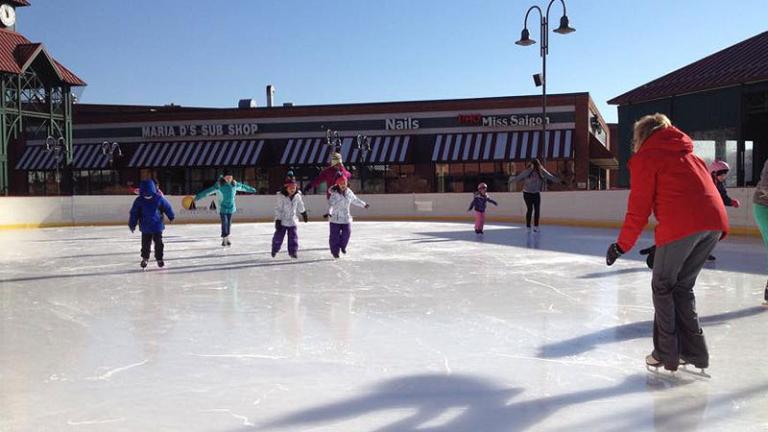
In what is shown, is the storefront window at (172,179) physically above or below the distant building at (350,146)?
below

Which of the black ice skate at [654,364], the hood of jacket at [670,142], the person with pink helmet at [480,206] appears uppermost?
the hood of jacket at [670,142]

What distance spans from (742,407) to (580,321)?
2266 millimetres

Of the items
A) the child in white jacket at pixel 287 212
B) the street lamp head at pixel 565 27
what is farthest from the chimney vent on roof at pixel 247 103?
the child in white jacket at pixel 287 212

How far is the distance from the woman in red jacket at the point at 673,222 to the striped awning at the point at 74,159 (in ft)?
127

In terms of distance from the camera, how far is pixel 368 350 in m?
4.57

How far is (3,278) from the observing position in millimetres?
8742

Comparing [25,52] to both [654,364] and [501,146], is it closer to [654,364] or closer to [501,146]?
[501,146]

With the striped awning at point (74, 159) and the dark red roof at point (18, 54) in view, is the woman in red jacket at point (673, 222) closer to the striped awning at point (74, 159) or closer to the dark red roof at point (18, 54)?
the dark red roof at point (18, 54)

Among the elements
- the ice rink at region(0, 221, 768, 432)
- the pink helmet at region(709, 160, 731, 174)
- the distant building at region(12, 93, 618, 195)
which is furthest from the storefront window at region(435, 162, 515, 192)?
the pink helmet at region(709, 160, 731, 174)

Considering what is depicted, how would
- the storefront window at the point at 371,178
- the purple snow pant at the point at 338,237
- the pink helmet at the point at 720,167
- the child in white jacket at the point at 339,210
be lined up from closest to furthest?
the pink helmet at the point at 720,167, the child in white jacket at the point at 339,210, the purple snow pant at the point at 338,237, the storefront window at the point at 371,178

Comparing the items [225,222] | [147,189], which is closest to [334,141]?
[225,222]

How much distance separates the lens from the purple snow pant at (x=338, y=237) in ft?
34.6

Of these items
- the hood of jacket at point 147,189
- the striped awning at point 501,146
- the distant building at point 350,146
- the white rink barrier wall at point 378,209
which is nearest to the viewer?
the hood of jacket at point 147,189

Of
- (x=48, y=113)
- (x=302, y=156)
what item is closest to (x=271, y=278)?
(x=302, y=156)
